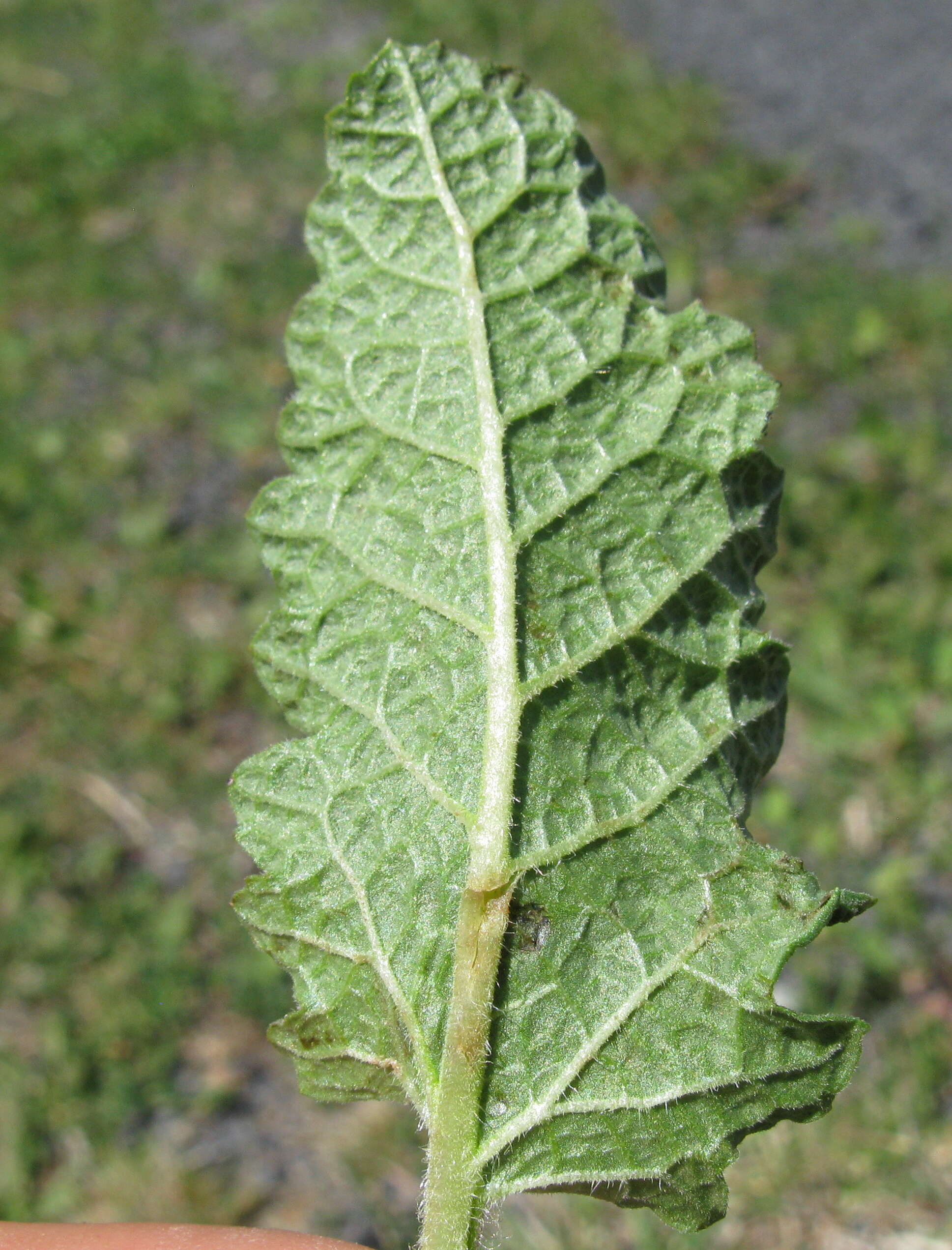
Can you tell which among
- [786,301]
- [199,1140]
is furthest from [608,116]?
[199,1140]

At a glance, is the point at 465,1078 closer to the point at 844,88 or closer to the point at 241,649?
the point at 241,649

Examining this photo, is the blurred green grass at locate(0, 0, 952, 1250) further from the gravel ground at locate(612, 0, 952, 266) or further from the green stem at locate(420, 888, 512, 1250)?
the green stem at locate(420, 888, 512, 1250)

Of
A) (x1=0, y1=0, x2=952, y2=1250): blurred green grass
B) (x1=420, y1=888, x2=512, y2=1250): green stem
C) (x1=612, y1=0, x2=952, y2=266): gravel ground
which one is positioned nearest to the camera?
(x1=420, y1=888, x2=512, y2=1250): green stem

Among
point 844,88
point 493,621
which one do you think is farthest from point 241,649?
point 844,88

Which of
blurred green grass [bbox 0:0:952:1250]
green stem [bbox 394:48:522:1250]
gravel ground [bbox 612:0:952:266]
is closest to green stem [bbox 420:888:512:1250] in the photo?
green stem [bbox 394:48:522:1250]

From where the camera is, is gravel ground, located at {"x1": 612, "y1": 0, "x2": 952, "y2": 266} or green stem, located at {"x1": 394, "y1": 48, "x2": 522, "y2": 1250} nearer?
green stem, located at {"x1": 394, "y1": 48, "x2": 522, "y2": 1250}

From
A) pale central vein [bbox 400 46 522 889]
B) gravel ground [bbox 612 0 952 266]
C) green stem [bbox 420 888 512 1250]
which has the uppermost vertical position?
gravel ground [bbox 612 0 952 266]
